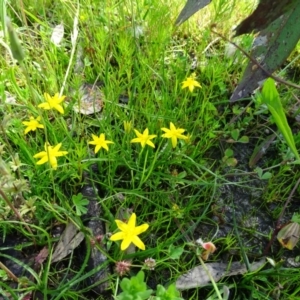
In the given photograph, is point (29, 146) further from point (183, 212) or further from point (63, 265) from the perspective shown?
point (183, 212)

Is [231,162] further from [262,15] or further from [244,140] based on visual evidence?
[262,15]

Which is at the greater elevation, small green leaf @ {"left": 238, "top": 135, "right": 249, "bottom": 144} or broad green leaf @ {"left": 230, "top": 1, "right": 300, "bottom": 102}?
broad green leaf @ {"left": 230, "top": 1, "right": 300, "bottom": 102}

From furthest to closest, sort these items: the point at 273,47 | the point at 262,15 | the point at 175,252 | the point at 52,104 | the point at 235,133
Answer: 1. the point at 235,133
2. the point at 52,104
3. the point at 175,252
4. the point at 273,47
5. the point at 262,15

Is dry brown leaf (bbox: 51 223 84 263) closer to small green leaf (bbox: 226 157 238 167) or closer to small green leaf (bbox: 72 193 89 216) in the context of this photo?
small green leaf (bbox: 72 193 89 216)

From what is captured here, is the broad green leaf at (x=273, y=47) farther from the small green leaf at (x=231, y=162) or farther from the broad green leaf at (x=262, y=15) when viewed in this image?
the small green leaf at (x=231, y=162)

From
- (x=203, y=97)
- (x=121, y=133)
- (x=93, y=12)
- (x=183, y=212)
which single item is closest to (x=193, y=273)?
(x=183, y=212)

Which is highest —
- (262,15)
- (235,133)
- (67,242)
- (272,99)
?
(262,15)

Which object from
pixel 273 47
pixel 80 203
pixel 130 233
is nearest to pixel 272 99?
pixel 273 47

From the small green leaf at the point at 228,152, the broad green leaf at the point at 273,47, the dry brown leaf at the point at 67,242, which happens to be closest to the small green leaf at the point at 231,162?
the small green leaf at the point at 228,152

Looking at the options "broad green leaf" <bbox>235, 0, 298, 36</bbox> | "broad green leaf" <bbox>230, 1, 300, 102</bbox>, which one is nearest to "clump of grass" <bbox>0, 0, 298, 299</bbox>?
"broad green leaf" <bbox>230, 1, 300, 102</bbox>
